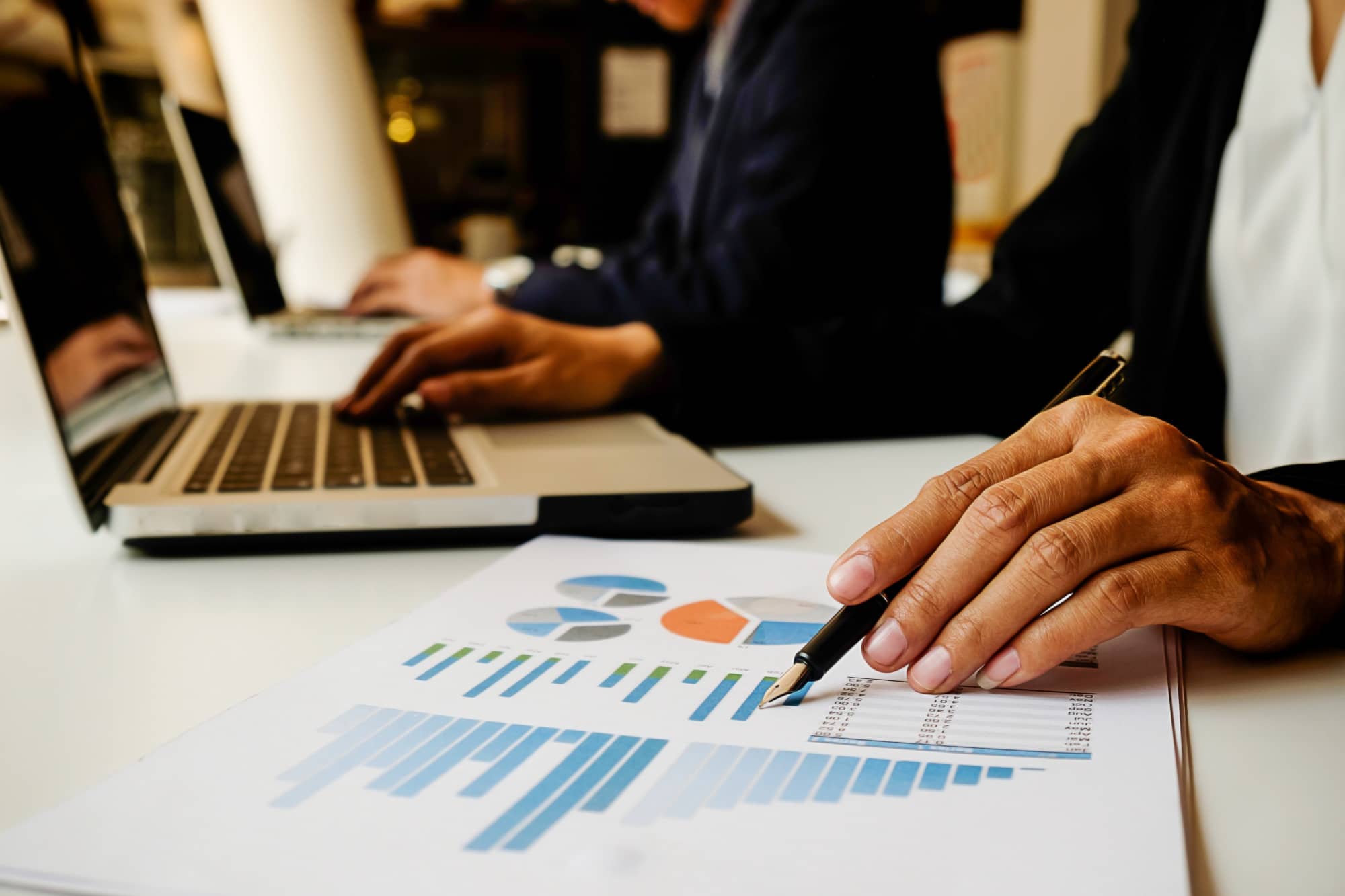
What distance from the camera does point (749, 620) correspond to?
0.40 m

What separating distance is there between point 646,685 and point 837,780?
0.27 feet

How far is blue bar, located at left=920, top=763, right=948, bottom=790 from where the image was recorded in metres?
0.27

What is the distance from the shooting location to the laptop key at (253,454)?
51 centimetres

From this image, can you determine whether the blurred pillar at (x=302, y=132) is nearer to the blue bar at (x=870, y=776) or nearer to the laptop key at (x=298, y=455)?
the laptop key at (x=298, y=455)

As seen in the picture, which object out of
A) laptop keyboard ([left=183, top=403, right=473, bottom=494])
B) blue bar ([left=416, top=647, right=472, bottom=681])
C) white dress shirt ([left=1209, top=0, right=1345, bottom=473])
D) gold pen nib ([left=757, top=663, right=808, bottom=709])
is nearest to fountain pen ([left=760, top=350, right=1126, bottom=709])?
gold pen nib ([left=757, top=663, right=808, bottom=709])

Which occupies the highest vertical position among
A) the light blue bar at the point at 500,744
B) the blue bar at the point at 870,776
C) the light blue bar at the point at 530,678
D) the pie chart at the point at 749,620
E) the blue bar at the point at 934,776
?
the light blue bar at the point at 500,744

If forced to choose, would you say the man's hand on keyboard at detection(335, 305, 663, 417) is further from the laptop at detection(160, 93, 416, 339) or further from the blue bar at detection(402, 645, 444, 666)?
the laptop at detection(160, 93, 416, 339)

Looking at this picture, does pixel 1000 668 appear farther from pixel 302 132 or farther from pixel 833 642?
pixel 302 132

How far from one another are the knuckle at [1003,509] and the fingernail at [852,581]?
1.6 inches

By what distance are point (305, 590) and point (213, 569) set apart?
0.06m

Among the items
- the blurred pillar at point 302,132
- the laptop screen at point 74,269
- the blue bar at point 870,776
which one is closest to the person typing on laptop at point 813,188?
the laptop screen at point 74,269

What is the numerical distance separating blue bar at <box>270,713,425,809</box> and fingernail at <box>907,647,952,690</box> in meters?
0.15

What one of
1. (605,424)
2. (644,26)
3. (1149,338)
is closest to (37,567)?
(605,424)

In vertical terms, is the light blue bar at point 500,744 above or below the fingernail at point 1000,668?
above
